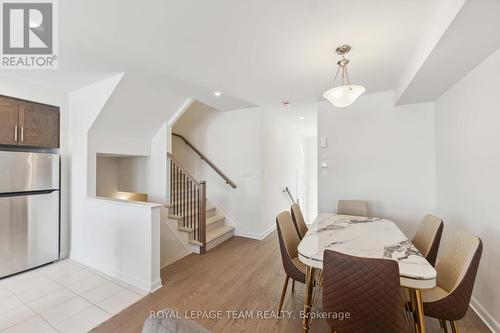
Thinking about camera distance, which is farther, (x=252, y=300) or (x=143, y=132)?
(x=143, y=132)

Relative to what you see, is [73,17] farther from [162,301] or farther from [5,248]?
[5,248]

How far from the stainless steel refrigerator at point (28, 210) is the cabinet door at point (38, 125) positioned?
0.20m

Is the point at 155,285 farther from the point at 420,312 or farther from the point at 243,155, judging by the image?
the point at 243,155

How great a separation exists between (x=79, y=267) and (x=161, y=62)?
283 cm

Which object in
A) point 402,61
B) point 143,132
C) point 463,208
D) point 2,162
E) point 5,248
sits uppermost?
point 402,61

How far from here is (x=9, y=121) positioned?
245cm

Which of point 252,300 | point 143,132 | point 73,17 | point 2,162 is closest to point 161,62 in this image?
point 73,17

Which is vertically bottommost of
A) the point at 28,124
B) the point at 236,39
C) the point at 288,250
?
the point at 288,250

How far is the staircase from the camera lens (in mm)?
3205

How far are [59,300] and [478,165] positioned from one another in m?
4.23

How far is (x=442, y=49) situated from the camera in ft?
5.29

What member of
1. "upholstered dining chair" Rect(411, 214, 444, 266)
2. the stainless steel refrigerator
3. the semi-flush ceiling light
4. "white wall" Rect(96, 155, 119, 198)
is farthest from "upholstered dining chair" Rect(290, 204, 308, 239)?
"white wall" Rect(96, 155, 119, 198)

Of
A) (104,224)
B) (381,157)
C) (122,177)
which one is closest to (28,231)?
(104,224)

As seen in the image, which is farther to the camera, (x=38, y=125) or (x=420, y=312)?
(x=38, y=125)
